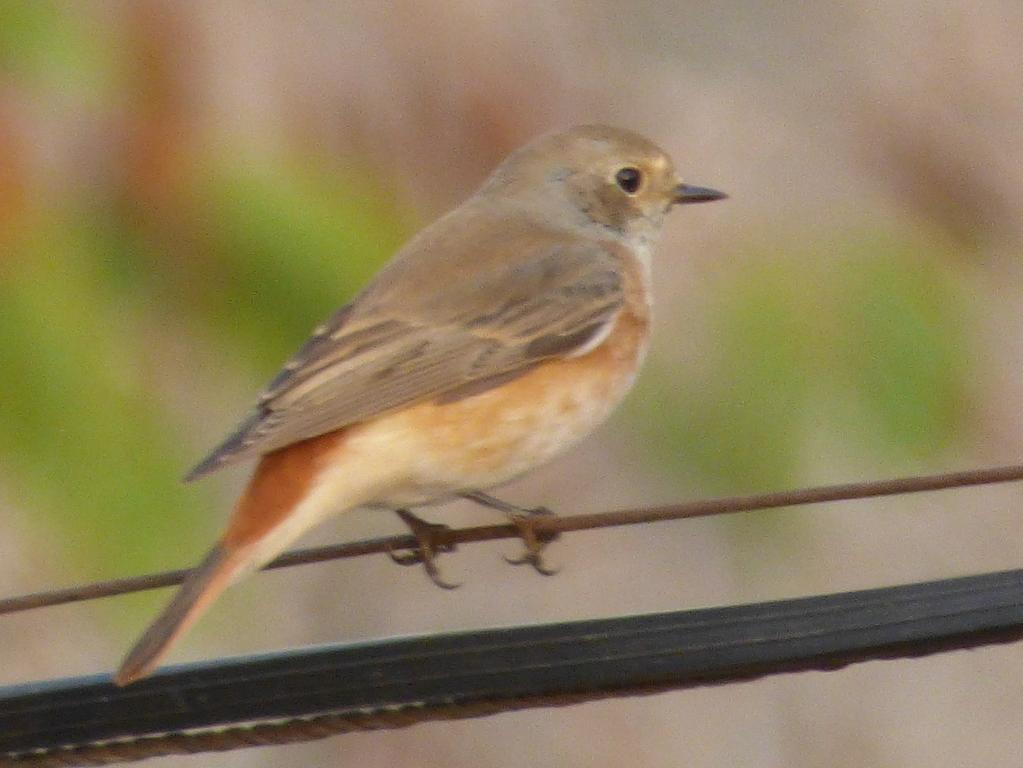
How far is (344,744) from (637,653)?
171 inches

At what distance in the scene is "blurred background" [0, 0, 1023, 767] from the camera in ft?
13.3

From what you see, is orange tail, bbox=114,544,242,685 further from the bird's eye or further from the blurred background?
the bird's eye

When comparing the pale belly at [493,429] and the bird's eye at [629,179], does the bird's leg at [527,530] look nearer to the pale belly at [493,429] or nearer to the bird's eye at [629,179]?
the pale belly at [493,429]

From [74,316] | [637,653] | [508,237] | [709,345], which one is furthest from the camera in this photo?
[508,237]

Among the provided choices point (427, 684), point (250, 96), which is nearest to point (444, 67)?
point (250, 96)

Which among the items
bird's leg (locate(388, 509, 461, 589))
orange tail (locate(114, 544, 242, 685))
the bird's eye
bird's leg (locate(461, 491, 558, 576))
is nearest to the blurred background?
orange tail (locate(114, 544, 242, 685))

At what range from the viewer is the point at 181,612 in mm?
3719

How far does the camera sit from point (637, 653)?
3389 mm

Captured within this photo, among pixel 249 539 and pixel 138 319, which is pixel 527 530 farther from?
pixel 138 319

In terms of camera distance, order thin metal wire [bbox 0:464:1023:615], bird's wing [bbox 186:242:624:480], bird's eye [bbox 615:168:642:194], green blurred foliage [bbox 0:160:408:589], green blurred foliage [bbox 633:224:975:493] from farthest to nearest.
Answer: bird's eye [bbox 615:168:642:194], bird's wing [bbox 186:242:624:480], green blurred foliage [bbox 633:224:975:493], green blurred foliage [bbox 0:160:408:589], thin metal wire [bbox 0:464:1023:615]

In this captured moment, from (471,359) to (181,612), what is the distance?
1.33 m

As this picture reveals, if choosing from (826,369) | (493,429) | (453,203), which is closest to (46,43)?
(453,203)

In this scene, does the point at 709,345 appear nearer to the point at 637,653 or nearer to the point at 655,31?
the point at 637,653

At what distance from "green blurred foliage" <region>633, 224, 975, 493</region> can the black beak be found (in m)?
0.95
